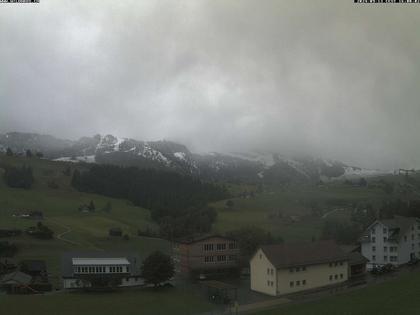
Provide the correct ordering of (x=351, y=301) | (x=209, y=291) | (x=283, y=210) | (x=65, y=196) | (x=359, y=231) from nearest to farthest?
(x=351, y=301), (x=209, y=291), (x=359, y=231), (x=283, y=210), (x=65, y=196)

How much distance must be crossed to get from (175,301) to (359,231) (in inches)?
1863

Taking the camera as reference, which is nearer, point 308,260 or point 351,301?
point 351,301

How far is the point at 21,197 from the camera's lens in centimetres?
14288

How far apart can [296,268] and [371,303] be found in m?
15.8

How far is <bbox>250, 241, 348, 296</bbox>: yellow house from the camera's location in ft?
193

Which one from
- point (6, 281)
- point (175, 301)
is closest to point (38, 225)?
point (6, 281)

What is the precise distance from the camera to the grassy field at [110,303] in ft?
157

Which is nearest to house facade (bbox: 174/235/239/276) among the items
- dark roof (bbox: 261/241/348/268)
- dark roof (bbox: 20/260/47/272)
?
dark roof (bbox: 261/241/348/268)

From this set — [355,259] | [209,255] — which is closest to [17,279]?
[209,255]

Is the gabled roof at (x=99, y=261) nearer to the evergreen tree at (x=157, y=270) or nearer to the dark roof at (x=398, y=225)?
the evergreen tree at (x=157, y=270)

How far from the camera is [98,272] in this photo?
64875mm

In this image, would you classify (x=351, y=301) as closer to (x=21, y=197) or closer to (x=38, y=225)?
(x=38, y=225)

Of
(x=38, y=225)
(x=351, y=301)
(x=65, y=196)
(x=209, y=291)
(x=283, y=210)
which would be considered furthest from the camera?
(x=65, y=196)

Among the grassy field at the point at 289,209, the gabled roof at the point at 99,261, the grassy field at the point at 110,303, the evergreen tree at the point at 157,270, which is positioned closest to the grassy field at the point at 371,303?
the grassy field at the point at 110,303
